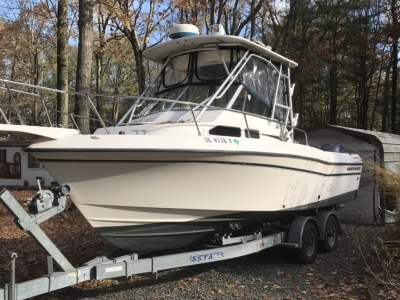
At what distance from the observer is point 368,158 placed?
984cm

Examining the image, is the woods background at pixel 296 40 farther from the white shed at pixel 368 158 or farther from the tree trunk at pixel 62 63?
the white shed at pixel 368 158

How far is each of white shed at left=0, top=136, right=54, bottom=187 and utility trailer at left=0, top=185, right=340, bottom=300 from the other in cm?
1781

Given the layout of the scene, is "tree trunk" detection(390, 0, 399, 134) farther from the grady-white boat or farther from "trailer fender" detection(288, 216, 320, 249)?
"trailer fender" detection(288, 216, 320, 249)

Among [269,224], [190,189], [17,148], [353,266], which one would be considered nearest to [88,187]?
[190,189]


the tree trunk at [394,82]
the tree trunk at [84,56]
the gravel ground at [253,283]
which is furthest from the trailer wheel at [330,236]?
the tree trunk at [394,82]

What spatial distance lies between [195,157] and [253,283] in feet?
6.60

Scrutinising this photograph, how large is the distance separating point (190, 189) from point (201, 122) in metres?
1.07

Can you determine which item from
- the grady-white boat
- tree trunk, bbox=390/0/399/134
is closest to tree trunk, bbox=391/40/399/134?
tree trunk, bbox=390/0/399/134

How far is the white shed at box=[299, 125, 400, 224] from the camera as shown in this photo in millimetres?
9836

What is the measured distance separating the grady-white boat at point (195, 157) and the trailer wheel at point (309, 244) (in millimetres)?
348

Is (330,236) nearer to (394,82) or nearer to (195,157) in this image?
(195,157)

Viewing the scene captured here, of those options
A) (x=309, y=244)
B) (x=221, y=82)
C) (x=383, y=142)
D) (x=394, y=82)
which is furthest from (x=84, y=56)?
(x=394, y=82)

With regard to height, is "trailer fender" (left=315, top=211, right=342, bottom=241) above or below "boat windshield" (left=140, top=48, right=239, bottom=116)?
below

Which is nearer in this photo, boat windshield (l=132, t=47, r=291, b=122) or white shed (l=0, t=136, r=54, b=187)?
boat windshield (l=132, t=47, r=291, b=122)
